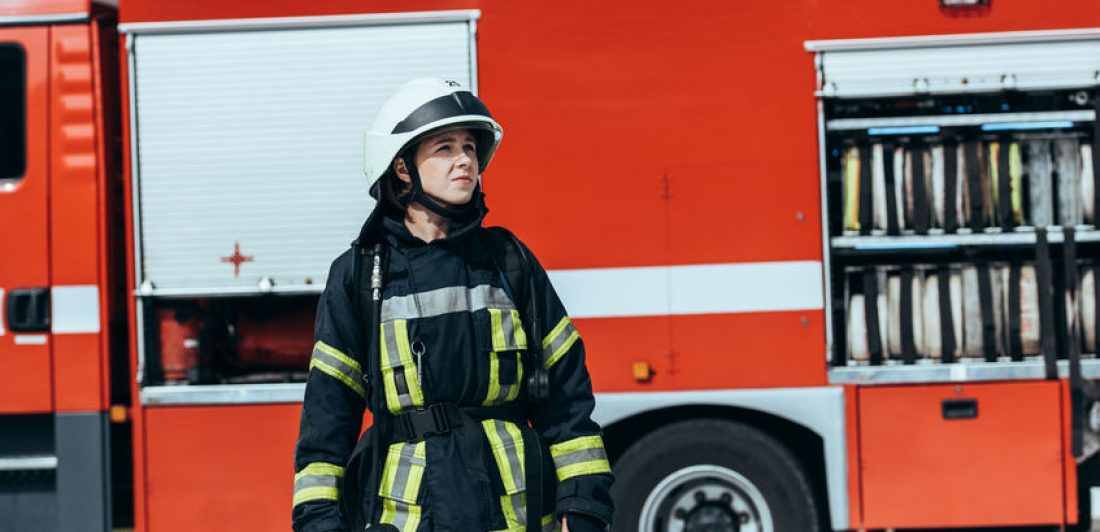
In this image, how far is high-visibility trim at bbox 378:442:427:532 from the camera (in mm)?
2924

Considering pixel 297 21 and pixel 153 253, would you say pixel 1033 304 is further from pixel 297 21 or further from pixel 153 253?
pixel 153 253

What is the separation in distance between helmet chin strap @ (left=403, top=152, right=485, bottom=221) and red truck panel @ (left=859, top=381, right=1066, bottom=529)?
281cm

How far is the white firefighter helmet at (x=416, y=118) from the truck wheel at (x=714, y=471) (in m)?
2.65

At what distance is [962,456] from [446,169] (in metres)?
3.19

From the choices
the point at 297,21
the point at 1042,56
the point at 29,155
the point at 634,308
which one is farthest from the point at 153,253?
the point at 1042,56

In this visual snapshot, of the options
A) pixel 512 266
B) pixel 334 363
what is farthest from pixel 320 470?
pixel 512 266

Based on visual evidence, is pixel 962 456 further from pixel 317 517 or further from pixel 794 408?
pixel 317 517

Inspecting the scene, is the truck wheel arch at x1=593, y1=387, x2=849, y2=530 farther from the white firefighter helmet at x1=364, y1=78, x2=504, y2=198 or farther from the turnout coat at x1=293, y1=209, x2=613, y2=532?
the white firefighter helmet at x1=364, y1=78, x2=504, y2=198

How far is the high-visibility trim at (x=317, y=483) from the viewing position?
2908mm

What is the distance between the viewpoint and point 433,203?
3.07 metres

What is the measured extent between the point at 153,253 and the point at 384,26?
4.58 ft

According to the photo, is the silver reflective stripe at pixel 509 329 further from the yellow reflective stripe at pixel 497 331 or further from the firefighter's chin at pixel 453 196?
the firefighter's chin at pixel 453 196

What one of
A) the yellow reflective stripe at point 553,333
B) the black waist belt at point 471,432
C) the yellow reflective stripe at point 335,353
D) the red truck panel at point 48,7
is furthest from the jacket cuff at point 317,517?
the red truck panel at point 48,7

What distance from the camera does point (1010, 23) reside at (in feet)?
17.7
